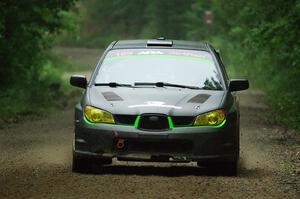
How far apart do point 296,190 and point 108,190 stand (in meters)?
2.22

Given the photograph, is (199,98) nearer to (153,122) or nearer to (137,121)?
(153,122)

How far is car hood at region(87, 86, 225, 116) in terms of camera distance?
9930 millimetres

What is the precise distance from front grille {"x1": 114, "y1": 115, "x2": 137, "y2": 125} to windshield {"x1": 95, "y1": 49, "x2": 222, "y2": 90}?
0.97m

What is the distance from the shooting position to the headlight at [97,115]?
9.98 meters

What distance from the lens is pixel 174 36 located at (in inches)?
2702

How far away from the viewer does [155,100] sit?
10117mm

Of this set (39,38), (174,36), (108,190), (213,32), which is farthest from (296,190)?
(174,36)

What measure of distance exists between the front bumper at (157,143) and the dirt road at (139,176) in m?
0.26

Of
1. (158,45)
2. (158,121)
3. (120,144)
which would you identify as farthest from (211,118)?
(158,45)

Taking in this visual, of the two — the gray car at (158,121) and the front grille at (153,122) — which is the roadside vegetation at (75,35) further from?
the front grille at (153,122)

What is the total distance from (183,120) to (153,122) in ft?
1.16

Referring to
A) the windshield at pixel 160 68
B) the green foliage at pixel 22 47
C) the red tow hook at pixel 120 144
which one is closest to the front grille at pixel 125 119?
the red tow hook at pixel 120 144

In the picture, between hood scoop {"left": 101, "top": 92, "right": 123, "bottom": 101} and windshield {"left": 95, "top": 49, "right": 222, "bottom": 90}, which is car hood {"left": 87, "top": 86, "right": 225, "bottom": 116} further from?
windshield {"left": 95, "top": 49, "right": 222, "bottom": 90}

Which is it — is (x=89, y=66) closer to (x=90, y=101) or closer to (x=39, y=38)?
(x=39, y=38)
